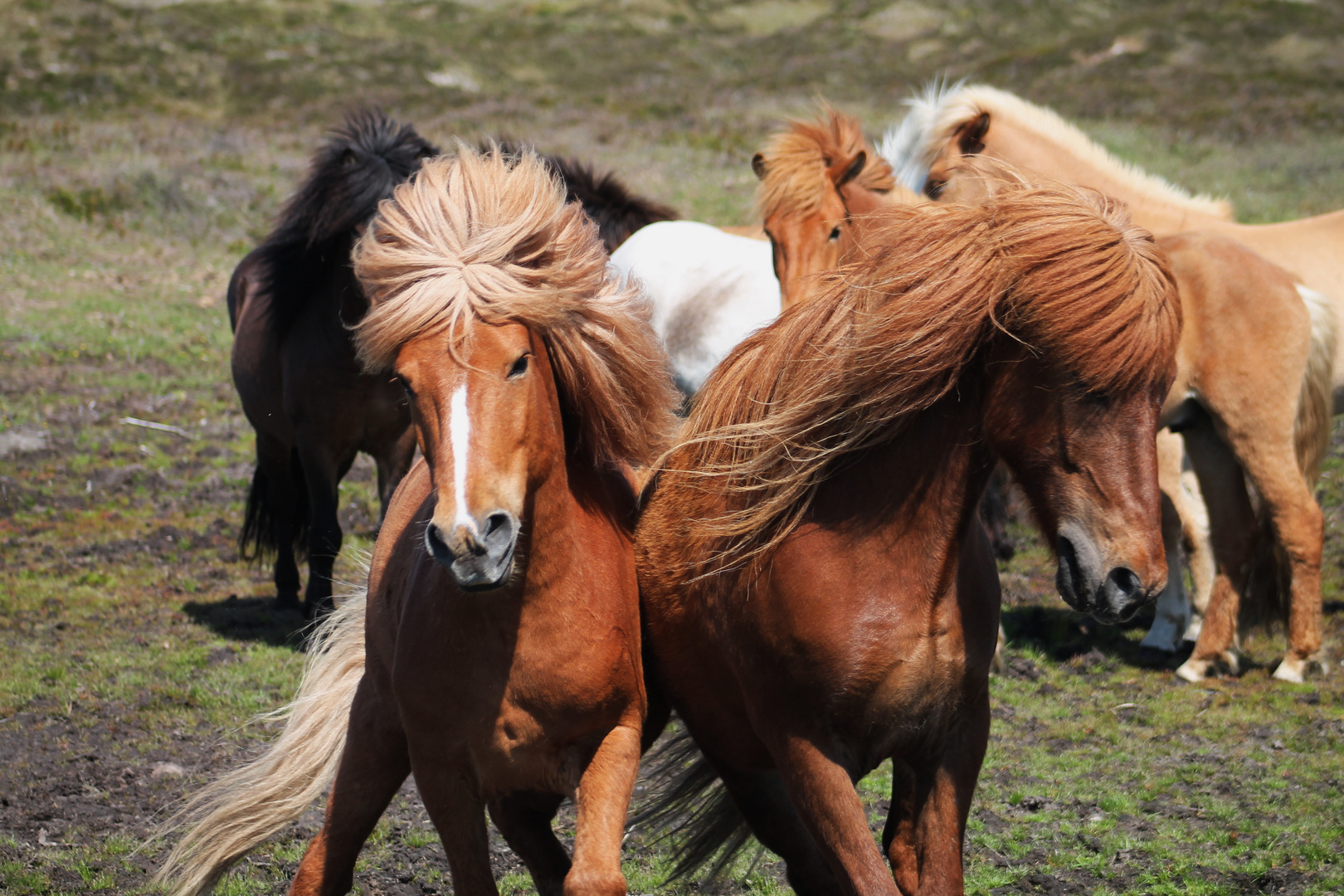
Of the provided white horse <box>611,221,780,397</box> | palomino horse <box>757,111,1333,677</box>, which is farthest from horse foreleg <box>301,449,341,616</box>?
palomino horse <box>757,111,1333,677</box>

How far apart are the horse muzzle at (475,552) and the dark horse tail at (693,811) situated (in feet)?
4.47

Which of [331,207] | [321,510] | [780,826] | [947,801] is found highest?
[331,207]

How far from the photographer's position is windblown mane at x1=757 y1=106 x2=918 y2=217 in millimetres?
5598

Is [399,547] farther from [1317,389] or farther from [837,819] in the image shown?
[1317,389]

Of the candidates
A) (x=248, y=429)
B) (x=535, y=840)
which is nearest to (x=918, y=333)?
(x=535, y=840)

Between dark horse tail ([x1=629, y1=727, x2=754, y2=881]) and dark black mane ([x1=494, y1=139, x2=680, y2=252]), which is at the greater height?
dark black mane ([x1=494, y1=139, x2=680, y2=252])

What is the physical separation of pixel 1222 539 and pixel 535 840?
427 centimetres

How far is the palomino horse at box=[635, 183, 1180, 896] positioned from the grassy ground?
1.49 metres

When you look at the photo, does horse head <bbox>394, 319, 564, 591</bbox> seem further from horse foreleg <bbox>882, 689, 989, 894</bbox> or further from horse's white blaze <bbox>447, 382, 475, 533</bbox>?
horse foreleg <bbox>882, 689, 989, 894</bbox>

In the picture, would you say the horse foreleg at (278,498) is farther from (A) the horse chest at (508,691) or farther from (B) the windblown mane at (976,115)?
(A) the horse chest at (508,691)

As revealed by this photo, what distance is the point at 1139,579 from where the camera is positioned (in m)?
2.27

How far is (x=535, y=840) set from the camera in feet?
10.5

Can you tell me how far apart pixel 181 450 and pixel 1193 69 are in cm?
3086

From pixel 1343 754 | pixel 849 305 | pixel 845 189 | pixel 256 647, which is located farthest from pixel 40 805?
pixel 1343 754
